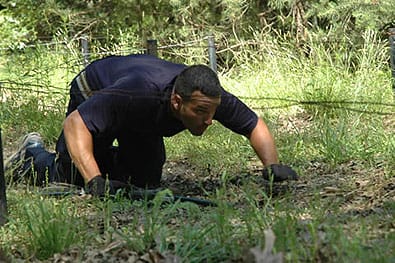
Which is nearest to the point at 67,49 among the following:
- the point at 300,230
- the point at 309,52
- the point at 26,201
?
the point at 309,52

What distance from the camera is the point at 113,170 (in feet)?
19.4

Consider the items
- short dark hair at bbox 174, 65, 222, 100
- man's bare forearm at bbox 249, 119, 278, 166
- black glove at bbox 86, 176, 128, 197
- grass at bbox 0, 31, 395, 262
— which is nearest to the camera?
grass at bbox 0, 31, 395, 262

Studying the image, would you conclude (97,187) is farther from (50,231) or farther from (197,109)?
(50,231)

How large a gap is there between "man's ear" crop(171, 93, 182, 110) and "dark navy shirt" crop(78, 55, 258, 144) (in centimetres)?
9

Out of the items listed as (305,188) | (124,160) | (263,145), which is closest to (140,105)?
(263,145)

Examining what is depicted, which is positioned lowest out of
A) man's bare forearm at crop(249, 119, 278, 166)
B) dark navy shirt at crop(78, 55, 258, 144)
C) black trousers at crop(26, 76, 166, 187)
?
black trousers at crop(26, 76, 166, 187)

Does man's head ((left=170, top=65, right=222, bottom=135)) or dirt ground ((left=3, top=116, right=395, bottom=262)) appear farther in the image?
man's head ((left=170, top=65, right=222, bottom=135))

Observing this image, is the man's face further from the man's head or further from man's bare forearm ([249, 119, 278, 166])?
man's bare forearm ([249, 119, 278, 166])

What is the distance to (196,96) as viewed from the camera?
4645 millimetres

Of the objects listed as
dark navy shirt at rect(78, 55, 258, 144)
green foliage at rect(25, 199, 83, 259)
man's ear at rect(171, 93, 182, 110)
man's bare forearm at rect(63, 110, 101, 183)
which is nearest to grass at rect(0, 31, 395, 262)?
green foliage at rect(25, 199, 83, 259)

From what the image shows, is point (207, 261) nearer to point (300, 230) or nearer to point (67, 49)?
point (300, 230)

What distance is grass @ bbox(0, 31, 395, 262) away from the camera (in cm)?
318

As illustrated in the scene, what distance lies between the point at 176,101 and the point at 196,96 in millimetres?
169

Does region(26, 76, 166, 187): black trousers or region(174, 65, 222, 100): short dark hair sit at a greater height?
region(174, 65, 222, 100): short dark hair
